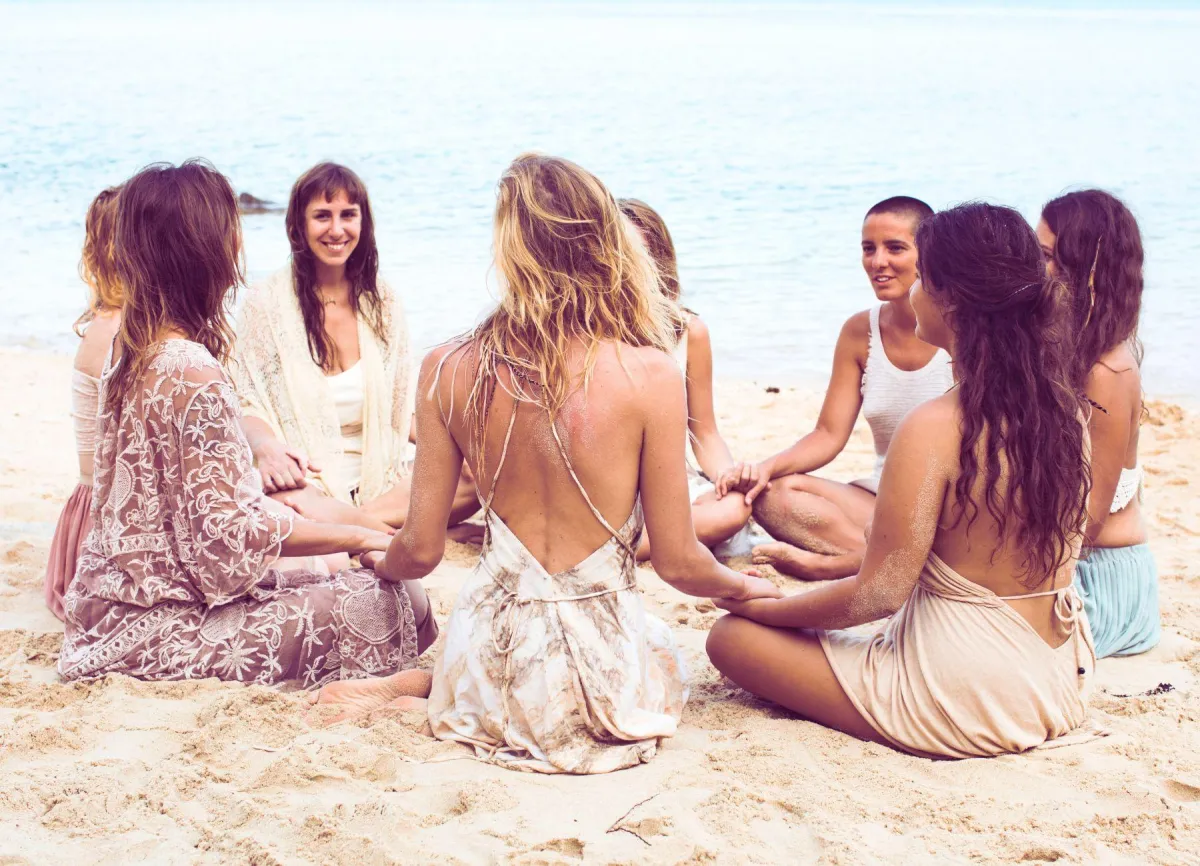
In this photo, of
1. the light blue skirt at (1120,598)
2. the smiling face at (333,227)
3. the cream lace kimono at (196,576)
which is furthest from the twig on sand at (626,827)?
the smiling face at (333,227)

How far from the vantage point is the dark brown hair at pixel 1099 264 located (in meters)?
3.54

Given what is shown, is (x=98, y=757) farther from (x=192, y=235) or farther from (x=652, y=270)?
(x=652, y=270)

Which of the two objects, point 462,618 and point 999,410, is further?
point 462,618

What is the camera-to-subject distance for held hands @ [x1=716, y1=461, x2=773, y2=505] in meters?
4.80

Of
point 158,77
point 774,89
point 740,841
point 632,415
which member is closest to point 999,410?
point 632,415

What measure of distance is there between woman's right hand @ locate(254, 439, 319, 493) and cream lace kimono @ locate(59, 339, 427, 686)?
0.75 m

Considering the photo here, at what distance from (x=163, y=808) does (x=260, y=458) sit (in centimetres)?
187

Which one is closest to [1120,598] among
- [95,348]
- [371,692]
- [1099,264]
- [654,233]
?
[1099,264]

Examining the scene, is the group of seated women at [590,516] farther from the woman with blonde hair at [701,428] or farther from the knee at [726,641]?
the woman with blonde hair at [701,428]

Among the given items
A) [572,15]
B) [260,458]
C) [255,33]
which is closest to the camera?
[260,458]

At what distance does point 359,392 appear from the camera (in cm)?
484

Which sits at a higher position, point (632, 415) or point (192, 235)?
point (192, 235)

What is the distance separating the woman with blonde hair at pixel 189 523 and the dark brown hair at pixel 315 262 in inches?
50.2

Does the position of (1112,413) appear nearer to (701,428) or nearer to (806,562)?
(806,562)
